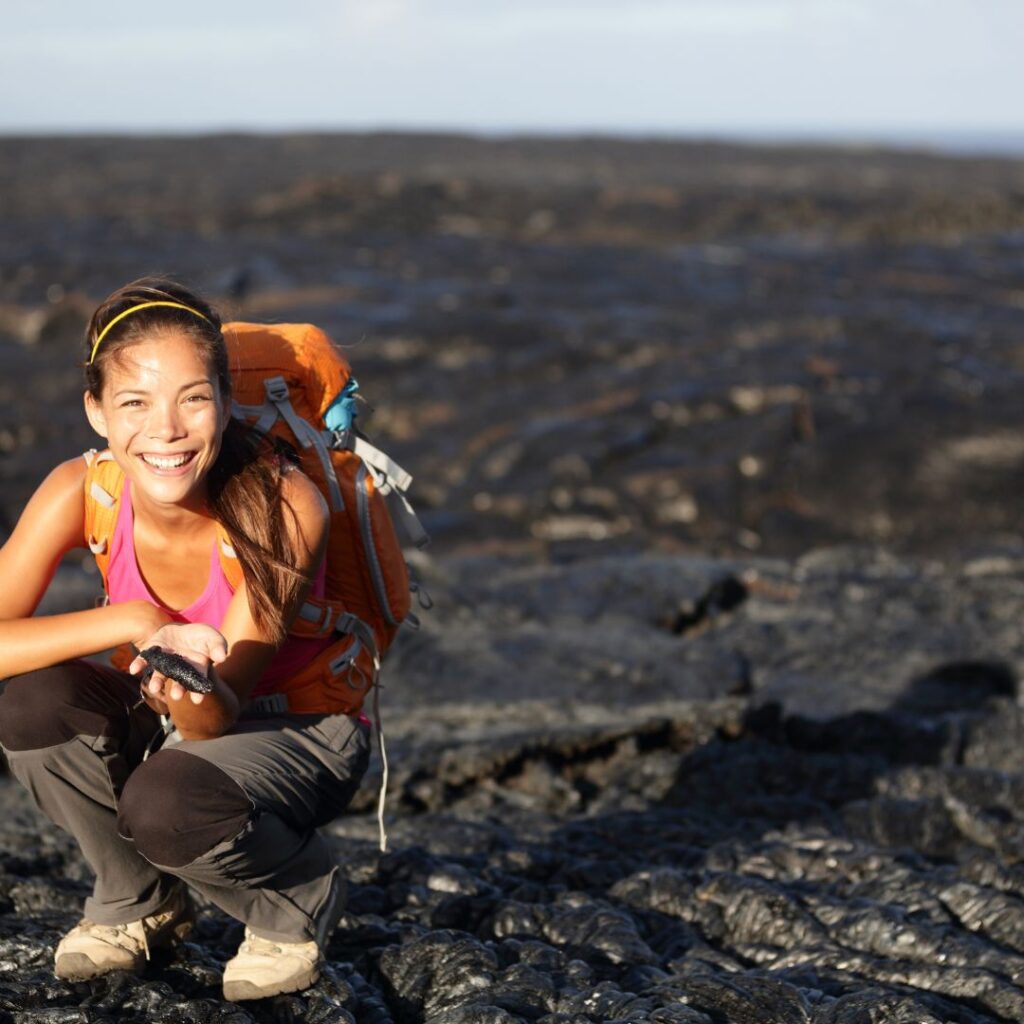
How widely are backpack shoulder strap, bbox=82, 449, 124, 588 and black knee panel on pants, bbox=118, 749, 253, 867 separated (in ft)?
1.63

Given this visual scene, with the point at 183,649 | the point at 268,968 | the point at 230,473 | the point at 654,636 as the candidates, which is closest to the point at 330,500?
the point at 230,473

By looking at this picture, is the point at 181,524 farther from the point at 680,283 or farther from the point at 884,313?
the point at 680,283

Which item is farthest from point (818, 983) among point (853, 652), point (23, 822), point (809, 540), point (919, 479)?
point (919, 479)

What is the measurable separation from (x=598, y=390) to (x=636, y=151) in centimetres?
3925

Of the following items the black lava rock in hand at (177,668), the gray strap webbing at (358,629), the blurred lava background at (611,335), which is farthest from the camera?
the blurred lava background at (611,335)

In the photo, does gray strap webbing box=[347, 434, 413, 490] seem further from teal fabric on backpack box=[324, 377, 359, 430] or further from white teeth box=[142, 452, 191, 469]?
white teeth box=[142, 452, 191, 469]

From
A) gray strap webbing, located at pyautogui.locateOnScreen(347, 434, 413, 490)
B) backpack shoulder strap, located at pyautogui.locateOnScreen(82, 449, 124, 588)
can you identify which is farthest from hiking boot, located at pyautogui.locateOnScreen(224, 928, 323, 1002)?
gray strap webbing, located at pyautogui.locateOnScreen(347, 434, 413, 490)

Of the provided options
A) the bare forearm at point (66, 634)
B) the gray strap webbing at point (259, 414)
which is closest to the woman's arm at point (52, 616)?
the bare forearm at point (66, 634)

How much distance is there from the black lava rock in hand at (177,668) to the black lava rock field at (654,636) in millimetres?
728

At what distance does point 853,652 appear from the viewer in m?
7.04

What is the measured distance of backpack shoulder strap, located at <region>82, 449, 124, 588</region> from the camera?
2994 millimetres

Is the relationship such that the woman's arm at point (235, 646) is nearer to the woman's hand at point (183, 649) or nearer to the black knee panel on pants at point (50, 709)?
the woman's hand at point (183, 649)

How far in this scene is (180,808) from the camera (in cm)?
279

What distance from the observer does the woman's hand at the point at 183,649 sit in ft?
8.83
